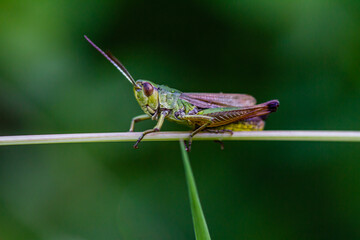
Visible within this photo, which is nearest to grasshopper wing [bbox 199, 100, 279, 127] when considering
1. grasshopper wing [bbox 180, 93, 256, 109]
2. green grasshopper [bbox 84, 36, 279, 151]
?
green grasshopper [bbox 84, 36, 279, 151]

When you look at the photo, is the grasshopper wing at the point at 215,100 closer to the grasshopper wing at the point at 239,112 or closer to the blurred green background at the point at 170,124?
the grasshopper wing at the point at 239,112

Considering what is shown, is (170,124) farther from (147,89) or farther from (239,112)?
(239,112)

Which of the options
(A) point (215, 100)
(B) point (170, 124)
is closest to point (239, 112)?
(A) point (215, 100)

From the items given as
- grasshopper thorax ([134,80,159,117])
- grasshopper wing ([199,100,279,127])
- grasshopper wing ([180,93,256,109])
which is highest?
grasshopper thorax ([134,80,159,117])

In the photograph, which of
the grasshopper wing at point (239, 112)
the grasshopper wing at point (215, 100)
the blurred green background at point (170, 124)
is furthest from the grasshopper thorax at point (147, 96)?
the blurred green background at point (170, 124)

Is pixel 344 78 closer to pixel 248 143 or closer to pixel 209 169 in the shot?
pixel 248 143

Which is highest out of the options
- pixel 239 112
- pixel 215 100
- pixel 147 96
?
pixel 147 96

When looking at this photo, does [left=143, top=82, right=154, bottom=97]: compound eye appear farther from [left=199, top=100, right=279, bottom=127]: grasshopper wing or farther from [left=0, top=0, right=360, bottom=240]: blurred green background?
[left=0, top=0, right=360, bottom=240]: blurred green background

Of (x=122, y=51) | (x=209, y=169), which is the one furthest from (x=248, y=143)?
(x=122, y=51)
